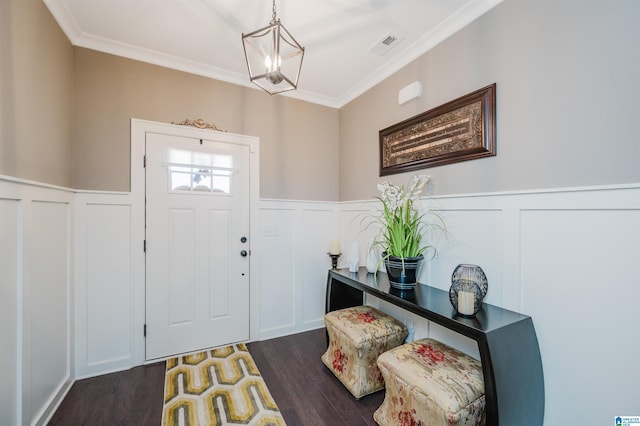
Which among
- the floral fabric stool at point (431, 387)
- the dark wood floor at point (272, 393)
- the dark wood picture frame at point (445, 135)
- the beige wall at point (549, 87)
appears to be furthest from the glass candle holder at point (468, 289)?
the dark wood floor at point (272, 393)

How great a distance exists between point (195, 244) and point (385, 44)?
2.44 meters

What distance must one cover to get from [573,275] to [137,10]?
10.2ft

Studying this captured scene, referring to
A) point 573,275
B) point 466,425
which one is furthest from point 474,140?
point 466,425

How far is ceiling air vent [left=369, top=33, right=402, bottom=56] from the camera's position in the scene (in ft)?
6.73

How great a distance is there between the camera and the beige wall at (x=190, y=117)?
2109 mm

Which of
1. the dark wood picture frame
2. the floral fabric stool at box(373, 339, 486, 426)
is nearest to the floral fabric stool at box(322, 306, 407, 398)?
the floral fabric stool at box(373, 339, 486, 426)

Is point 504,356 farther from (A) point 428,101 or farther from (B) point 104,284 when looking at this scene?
(B) point 104,284

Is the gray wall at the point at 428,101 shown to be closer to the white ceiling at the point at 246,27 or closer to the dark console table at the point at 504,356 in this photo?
the white ceiling at the point at 246,27

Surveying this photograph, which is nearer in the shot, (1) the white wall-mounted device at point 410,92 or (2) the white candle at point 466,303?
(2) the white candle at point 466,303

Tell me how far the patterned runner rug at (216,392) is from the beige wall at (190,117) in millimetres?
1613

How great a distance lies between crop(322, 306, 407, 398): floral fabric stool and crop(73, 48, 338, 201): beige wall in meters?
1.49

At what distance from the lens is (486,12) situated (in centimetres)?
169

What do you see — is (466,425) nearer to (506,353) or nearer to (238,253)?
(506,353)

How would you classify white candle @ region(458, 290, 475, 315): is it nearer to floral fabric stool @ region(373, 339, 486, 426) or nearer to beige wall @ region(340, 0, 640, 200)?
floral fabric stool @ region(373, 339, 486, 426)
